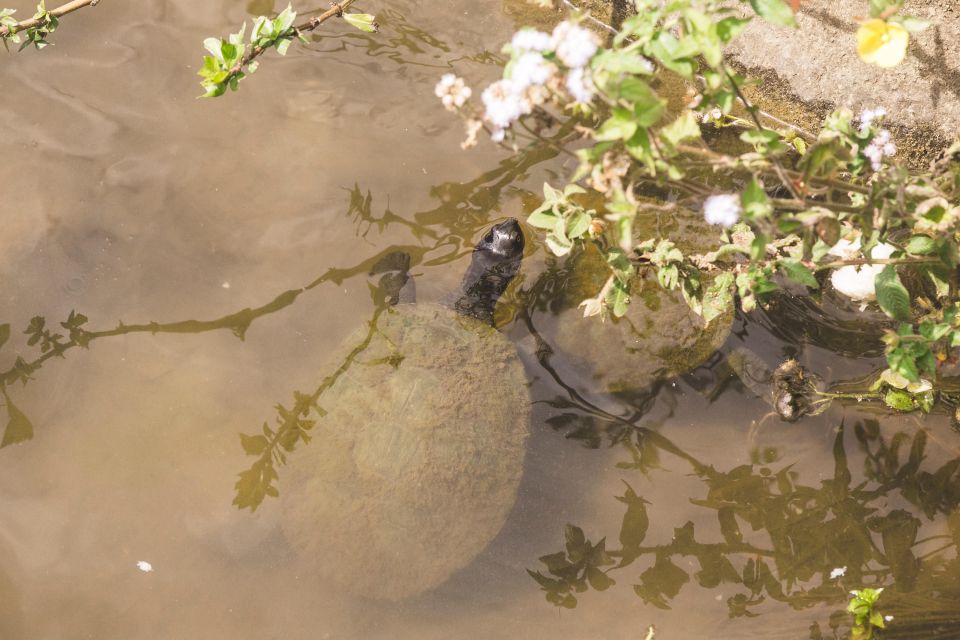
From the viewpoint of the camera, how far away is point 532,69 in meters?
1.36

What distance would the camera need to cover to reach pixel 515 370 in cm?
293

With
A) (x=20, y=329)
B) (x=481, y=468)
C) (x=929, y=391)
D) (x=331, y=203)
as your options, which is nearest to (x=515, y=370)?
(x=481, y=468)

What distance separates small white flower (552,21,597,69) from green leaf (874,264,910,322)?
1175 millimetres

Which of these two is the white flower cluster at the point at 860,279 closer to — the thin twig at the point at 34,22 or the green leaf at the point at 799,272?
the green leaf at the point at 799,272

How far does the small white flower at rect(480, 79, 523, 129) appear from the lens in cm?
141

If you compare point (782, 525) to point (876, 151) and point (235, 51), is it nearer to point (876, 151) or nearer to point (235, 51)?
point (876, 151)

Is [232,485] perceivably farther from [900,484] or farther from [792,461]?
[900,484]

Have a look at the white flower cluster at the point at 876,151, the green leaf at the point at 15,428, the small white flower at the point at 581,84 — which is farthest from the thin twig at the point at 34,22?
the white flower cluster at the point at 876,151

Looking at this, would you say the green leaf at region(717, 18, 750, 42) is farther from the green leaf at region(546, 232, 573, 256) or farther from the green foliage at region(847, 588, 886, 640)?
the green foliage at region(847, 588, 886, 640)

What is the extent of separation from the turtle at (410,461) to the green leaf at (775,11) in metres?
1.68

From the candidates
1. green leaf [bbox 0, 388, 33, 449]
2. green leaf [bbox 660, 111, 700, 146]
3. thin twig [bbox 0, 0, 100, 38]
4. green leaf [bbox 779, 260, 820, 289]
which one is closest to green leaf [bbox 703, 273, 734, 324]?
green leaf [bbox 779, 260, 820, 289]

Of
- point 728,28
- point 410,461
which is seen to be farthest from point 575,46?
point 410,461

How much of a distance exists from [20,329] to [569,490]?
260 centimetres

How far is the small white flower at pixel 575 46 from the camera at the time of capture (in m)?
1.31
